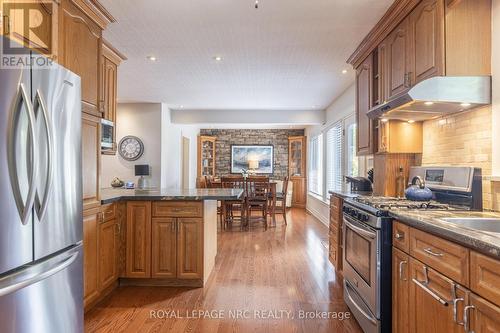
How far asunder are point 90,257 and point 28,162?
129 centimetres

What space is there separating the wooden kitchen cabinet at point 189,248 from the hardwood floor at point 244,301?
0.57 ft

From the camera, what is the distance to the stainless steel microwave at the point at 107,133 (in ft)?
9.12

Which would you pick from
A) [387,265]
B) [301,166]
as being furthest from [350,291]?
[301,166]

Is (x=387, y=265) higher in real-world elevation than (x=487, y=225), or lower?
lower

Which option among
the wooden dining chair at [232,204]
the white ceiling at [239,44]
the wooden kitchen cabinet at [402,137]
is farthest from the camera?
the wooden dining chair at [232,204]

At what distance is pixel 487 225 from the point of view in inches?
64.8

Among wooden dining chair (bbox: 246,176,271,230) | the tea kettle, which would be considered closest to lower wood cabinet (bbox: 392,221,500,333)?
the tea kettle

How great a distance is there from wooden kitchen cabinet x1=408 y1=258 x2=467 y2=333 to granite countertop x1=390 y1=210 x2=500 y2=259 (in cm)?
20

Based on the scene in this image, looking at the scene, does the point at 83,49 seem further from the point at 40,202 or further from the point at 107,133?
the point at 40,202

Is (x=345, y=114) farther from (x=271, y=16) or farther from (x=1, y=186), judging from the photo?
(x=1, y=186)

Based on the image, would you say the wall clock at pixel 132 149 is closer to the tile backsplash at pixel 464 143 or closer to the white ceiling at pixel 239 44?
the white ceiling at pixel 239 44

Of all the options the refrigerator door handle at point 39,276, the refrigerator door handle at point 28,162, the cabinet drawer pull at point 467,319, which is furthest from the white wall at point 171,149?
the cabinet drawer pull at point 467,319

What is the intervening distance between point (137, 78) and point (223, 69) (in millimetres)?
1388

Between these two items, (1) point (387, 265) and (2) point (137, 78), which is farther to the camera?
(2) point (137, 78)
